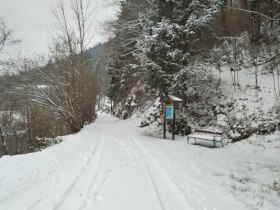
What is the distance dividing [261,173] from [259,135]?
463 centimetres

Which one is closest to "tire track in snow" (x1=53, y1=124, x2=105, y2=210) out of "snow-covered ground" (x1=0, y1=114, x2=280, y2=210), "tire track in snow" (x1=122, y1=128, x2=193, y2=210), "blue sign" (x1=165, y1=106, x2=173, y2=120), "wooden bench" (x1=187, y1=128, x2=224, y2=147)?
"snow-covered ground" (x1=0, y1=114, x2=280, y2=210)

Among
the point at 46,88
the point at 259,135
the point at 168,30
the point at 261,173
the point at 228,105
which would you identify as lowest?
the point at 261,173

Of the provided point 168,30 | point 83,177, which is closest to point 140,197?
point 83,177

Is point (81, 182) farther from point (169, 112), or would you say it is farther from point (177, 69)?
point (177, 69)

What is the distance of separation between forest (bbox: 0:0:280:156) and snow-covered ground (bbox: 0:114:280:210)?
4419mm

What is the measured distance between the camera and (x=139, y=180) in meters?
6.32

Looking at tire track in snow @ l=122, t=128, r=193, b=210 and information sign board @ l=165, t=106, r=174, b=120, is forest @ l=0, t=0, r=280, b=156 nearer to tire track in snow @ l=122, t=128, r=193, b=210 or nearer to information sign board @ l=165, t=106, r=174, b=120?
information sign board @ l=165, t=106, r=174, b=120

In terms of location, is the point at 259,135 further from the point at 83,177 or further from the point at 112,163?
the point at 83,177

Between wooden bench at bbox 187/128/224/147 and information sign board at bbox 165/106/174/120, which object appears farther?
information sign board at bbox 165/106/174/120

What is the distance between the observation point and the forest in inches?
583

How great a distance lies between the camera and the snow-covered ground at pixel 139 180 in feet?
16.1

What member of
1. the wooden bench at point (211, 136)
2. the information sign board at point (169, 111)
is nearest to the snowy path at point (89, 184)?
the wooden bench at point (211, 136)

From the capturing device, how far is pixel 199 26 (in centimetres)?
1528

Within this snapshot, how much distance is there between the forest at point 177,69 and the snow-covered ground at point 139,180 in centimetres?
442
